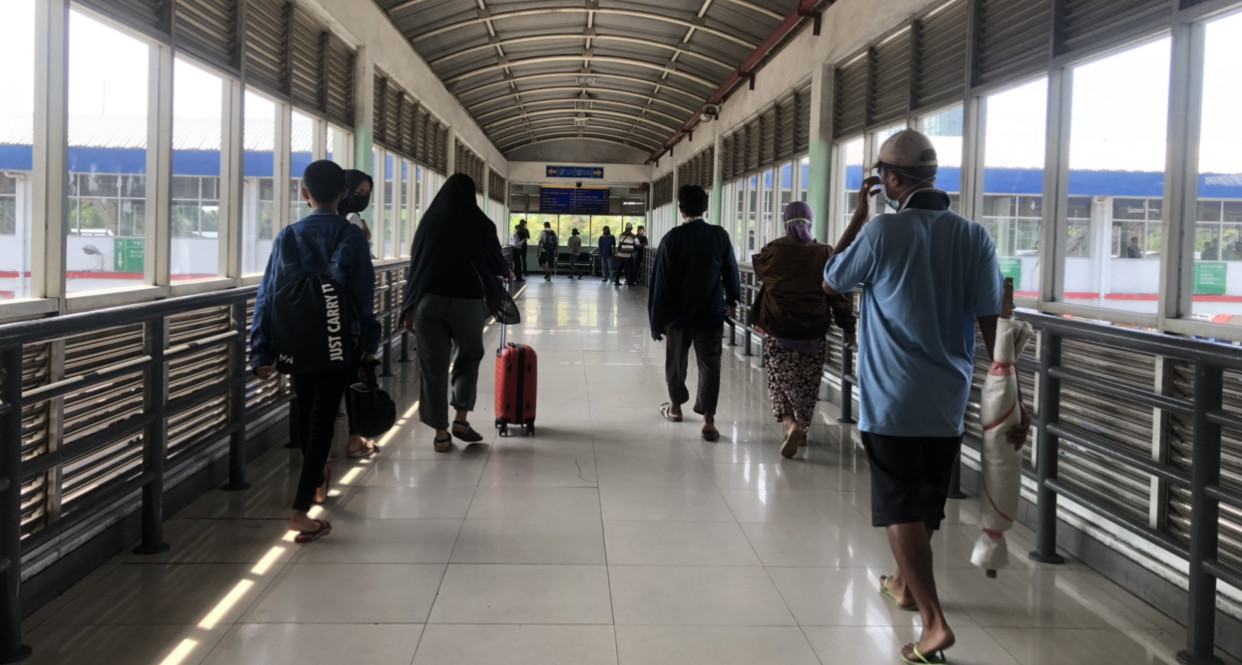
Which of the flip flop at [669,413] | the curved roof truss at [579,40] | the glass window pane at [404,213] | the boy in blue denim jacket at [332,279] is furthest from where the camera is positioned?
the curved roof truss at [579,40]

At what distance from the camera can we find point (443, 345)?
5496 millimetres

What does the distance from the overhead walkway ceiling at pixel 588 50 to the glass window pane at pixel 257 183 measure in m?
3.33

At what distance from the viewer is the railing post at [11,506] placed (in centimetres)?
274

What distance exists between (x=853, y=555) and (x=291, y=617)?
212 centimetres

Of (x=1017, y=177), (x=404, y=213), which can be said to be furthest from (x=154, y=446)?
(x=404, y=213)

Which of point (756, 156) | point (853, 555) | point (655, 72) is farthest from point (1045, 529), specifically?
point (655, 72)

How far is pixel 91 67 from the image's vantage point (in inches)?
162

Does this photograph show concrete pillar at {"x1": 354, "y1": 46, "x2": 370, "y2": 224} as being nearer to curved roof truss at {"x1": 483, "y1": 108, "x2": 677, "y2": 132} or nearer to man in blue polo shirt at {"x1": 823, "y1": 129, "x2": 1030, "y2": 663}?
man in blue polo shirt at {"x1": 823, "y1": 129, "x2": 1030, "y2": 663}

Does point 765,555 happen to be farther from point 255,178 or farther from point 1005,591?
point 255,178

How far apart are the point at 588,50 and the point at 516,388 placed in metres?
9.20

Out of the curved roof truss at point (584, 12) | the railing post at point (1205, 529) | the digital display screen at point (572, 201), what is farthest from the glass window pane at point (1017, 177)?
the digital display screen at point (572, 201)

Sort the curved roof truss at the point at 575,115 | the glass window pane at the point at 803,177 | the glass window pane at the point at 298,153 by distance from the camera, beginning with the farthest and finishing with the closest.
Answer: the curved roof truss at the point at 575,115 < the glass window pane at the point at 803,177 < the glass window pane at the point at 298,153

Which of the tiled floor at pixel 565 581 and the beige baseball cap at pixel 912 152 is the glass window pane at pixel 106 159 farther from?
the beige baseball cap at pixel 912 152

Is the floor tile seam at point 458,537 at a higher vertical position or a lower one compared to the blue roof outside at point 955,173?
lower
